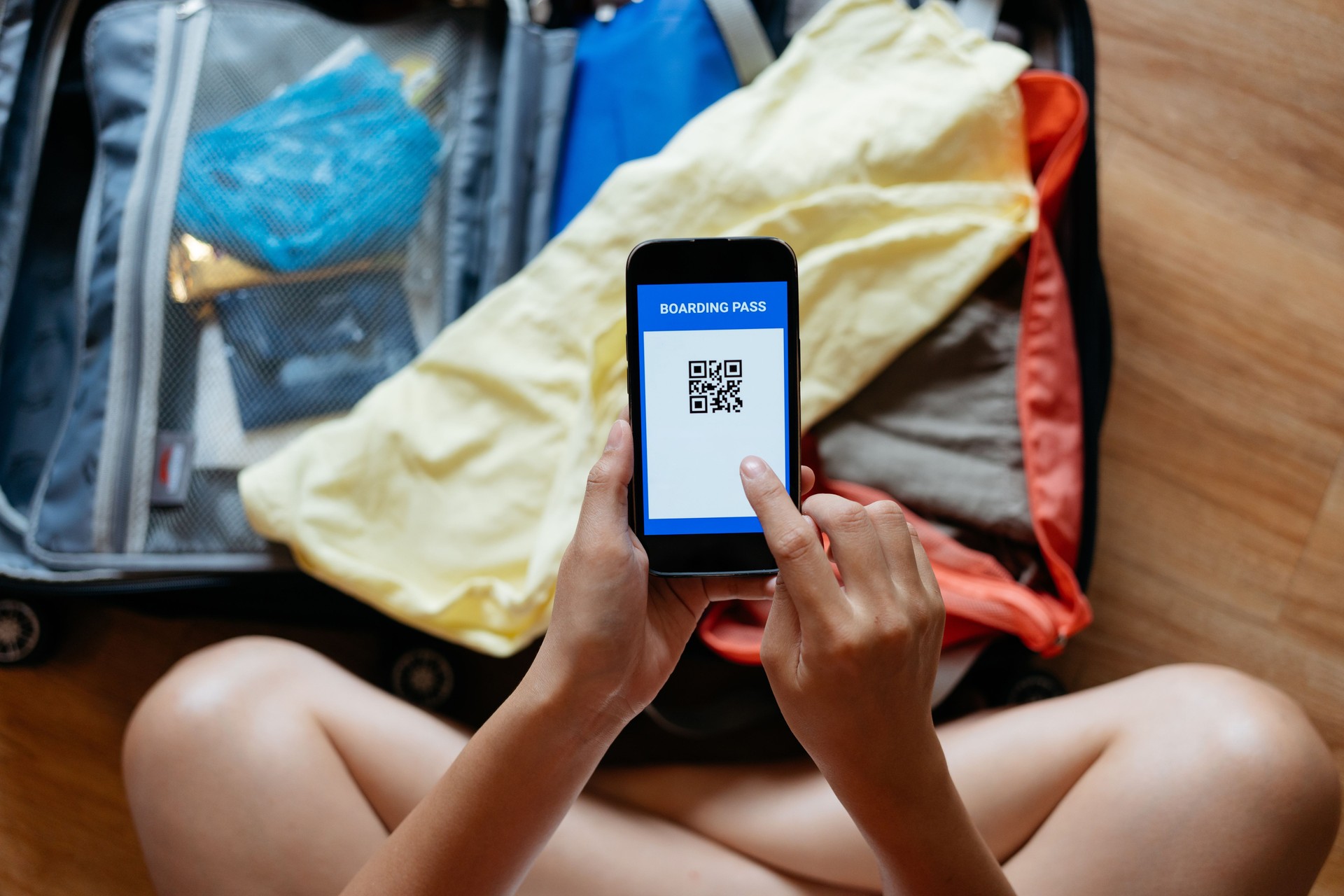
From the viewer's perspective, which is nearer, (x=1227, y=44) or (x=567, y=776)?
(x=567, y=776)

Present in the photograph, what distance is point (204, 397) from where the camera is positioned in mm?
722

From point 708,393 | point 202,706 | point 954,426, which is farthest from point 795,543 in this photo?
point 202,706

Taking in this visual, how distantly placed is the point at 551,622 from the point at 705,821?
32 cm

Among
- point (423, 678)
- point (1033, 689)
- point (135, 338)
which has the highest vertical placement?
point (135, 338)

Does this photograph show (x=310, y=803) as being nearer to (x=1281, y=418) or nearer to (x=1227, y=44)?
Answer: (x=1281, y=418)

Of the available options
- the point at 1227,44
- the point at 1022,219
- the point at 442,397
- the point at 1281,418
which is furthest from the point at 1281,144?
the point at 442,397

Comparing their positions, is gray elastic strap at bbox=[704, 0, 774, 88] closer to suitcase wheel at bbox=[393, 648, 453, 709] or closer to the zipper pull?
the zipper pull

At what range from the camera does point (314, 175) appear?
28.7 inches

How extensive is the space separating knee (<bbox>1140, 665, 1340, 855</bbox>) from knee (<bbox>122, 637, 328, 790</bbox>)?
2.19 feet

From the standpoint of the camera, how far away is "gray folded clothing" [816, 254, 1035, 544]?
71 cm

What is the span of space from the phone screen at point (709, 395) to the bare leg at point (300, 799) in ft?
1.00

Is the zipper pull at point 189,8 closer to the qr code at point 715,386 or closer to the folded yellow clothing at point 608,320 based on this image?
the folded yellow clothing at point 608,320

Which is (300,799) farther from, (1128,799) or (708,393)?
(1128,799)

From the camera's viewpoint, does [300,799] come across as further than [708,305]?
Yes
